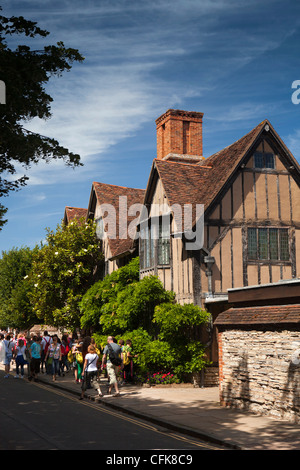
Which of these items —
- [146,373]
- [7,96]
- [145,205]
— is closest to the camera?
→ [7,96]

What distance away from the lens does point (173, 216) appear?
63.0 feet

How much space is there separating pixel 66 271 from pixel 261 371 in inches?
613

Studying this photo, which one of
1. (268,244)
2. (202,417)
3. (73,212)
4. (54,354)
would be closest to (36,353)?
(54,354)

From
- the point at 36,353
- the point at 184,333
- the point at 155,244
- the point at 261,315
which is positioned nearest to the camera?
the point at 261,315

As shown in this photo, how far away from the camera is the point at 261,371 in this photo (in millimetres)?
11648

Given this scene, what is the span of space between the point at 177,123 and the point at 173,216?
7.95 m

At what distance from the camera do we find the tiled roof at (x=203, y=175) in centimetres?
1906

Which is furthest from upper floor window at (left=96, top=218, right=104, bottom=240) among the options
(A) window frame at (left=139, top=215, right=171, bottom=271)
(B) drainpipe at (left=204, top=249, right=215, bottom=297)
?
(B) drainpipe at (left=204, top=249, right=215, bottom=297)

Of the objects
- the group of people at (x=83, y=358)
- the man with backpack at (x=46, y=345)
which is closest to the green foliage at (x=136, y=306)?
the group of people at (x=83, y=358)

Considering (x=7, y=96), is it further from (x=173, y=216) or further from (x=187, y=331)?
(x=187, y=331)

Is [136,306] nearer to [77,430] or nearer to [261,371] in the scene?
[261,371]

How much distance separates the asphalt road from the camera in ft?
27.5

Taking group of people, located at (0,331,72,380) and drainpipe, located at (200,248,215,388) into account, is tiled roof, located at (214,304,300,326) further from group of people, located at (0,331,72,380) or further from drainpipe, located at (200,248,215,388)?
group of people, located at (0,331,72,380)
